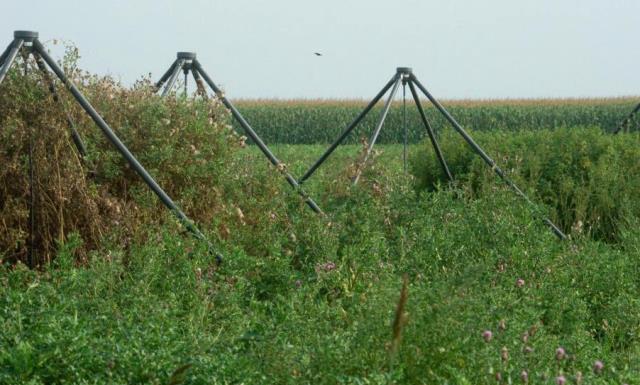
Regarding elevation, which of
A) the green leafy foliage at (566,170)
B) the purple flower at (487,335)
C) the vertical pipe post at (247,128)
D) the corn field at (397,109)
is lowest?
the corn field at (397,109)

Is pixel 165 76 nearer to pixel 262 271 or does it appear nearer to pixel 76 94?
pixel 76 94

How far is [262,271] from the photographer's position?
6.73 m

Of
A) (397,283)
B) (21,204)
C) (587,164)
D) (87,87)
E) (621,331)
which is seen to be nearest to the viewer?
(397,283)

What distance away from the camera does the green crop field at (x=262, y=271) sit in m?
4.17

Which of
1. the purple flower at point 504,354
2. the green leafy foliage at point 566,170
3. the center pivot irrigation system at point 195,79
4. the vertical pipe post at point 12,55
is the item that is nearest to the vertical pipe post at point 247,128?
the center pivot irrigation system at point 195,79

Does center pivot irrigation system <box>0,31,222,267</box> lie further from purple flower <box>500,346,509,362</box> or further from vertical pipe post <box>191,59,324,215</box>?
purple flower <box>500,346,509,362</box>

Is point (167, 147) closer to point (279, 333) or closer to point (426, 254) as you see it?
point (426, 254)

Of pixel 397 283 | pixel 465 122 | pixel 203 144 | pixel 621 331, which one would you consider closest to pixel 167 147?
pixel 203 144

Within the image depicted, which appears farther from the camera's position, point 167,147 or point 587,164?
point 587,164

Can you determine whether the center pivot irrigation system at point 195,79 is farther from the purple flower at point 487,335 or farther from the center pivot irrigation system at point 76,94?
the purple flower at point 487,335

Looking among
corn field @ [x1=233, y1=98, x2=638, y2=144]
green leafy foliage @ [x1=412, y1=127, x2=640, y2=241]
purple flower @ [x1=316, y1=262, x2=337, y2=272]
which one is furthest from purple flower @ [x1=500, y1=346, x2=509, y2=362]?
corn field @ [x1=233, y1=98, x2=638, y2=144]

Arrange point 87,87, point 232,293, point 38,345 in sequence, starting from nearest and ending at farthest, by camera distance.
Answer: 1. point 38,345
2. point 232,293
3. point 87,87

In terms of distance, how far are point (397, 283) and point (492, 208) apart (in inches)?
106

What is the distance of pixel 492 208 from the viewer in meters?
7.60
